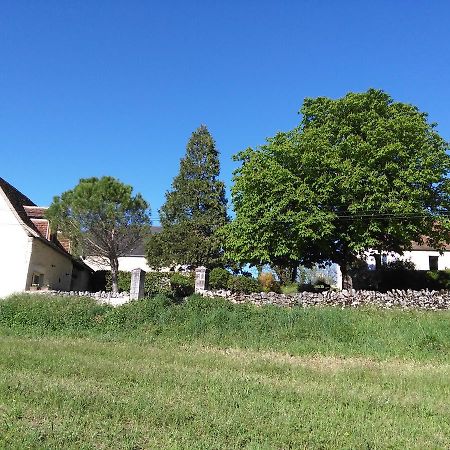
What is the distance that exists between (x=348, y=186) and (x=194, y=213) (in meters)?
17.6

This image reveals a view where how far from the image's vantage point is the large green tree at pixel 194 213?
35.0 m

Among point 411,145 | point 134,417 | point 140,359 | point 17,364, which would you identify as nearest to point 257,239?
point 411,145

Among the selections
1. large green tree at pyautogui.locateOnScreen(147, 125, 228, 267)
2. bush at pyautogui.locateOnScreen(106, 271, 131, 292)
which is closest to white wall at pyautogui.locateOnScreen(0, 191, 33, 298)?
bush at pyautogui.locateOnScreen(106, 271, 131, 292)

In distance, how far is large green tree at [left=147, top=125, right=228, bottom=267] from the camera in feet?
115

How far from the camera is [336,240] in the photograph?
82.0 feet

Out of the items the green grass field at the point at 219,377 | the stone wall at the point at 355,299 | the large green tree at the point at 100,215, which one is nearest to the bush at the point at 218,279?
the large green tree at the point at 100,215

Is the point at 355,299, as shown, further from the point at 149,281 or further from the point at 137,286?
the point at 149,281

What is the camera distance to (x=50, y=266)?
78.1 feet

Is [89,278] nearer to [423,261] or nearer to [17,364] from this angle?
[17,364]

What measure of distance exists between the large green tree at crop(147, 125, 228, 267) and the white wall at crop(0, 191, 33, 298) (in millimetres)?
14635

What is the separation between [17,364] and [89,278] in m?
24.3

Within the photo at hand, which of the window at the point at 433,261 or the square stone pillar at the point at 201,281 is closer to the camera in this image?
the square stone pillar at the point at 201,281

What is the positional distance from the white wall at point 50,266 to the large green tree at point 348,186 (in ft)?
31.8

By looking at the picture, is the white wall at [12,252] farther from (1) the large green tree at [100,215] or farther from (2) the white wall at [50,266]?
(1) the large green tree at [100,215]
